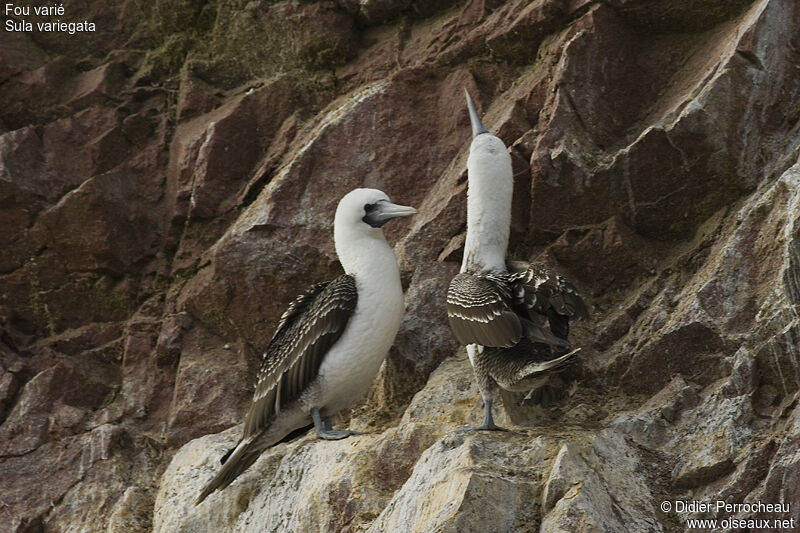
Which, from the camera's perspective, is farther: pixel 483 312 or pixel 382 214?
pixel 382 214

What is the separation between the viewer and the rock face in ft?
27.6

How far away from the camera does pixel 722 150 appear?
32.3 ft

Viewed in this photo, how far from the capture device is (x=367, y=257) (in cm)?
1000

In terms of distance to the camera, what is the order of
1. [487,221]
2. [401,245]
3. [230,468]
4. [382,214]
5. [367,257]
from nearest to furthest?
[230,468], [487,221], [367,257], [382,214], [401,245]

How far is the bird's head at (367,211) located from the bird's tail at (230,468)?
6.45 ft

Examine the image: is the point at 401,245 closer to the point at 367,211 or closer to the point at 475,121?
the point at 367,211

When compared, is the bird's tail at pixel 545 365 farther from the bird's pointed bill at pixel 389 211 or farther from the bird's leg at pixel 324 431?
the bird's pointed bill at pixel 389 211

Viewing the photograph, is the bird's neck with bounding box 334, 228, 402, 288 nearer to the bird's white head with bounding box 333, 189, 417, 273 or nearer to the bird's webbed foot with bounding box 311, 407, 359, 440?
the bird's white head with bounding box 333, 189, 417, 273

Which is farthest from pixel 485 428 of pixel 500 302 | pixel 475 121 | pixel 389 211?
pixel 475 121

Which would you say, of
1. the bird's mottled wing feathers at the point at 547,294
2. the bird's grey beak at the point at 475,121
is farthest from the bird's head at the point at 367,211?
the bird's mottled wing feathers at the point at 547,294

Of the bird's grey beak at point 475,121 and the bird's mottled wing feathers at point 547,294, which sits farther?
the bird's grey beak at point 475,121

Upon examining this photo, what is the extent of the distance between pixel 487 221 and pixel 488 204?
141 millimetres

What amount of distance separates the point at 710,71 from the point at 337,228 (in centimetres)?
330

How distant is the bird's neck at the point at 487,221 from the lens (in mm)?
9642
